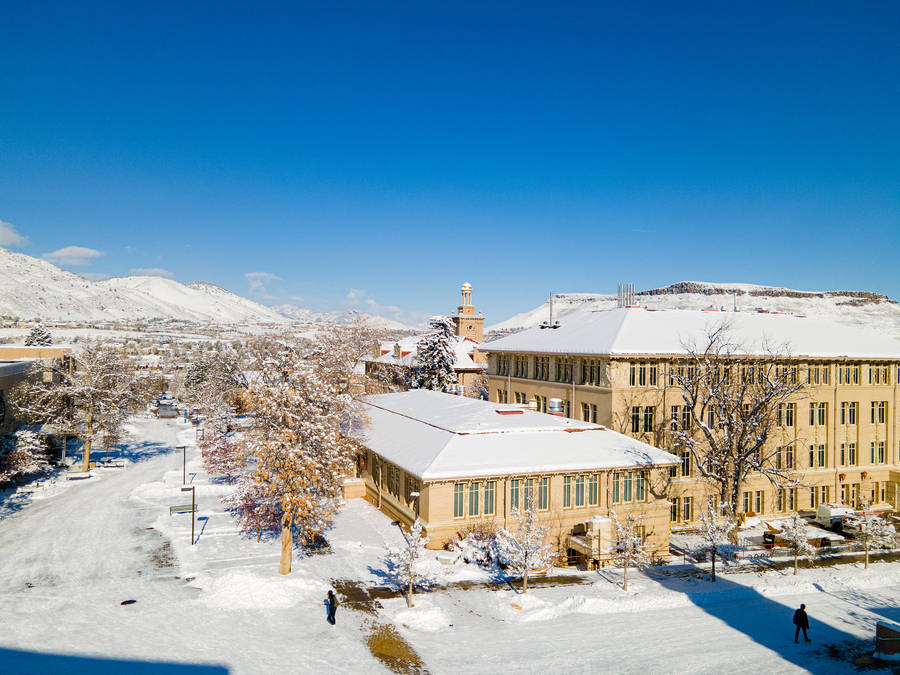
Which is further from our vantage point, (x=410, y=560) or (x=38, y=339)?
(x=38, y=339)

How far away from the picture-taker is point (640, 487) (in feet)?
102

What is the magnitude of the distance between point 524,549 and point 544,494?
20.9 feet

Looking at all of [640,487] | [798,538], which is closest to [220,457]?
[640,487]

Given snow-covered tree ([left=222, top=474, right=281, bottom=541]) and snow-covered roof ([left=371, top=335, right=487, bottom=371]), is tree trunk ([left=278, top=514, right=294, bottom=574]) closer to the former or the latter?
snow-covered tree ([left=222, top=474, right=281, bottom=541])

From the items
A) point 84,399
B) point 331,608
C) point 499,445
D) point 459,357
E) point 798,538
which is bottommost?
point 331,608

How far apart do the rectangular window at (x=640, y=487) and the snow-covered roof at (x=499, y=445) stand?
0.86m

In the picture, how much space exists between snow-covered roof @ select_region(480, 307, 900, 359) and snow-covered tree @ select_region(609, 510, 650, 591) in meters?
11.7

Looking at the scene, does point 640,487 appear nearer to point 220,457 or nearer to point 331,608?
point 331,608

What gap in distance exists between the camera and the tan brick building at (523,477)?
28.0 meters

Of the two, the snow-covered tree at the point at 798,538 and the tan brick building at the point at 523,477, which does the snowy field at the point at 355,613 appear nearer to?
the snow-covered tree at the point at 798,538

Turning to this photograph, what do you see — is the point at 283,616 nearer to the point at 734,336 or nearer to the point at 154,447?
the point at 734,336

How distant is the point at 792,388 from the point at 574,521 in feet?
60.9

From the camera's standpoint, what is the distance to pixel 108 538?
98.1 ft

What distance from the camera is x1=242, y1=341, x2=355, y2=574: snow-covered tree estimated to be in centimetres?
2355
